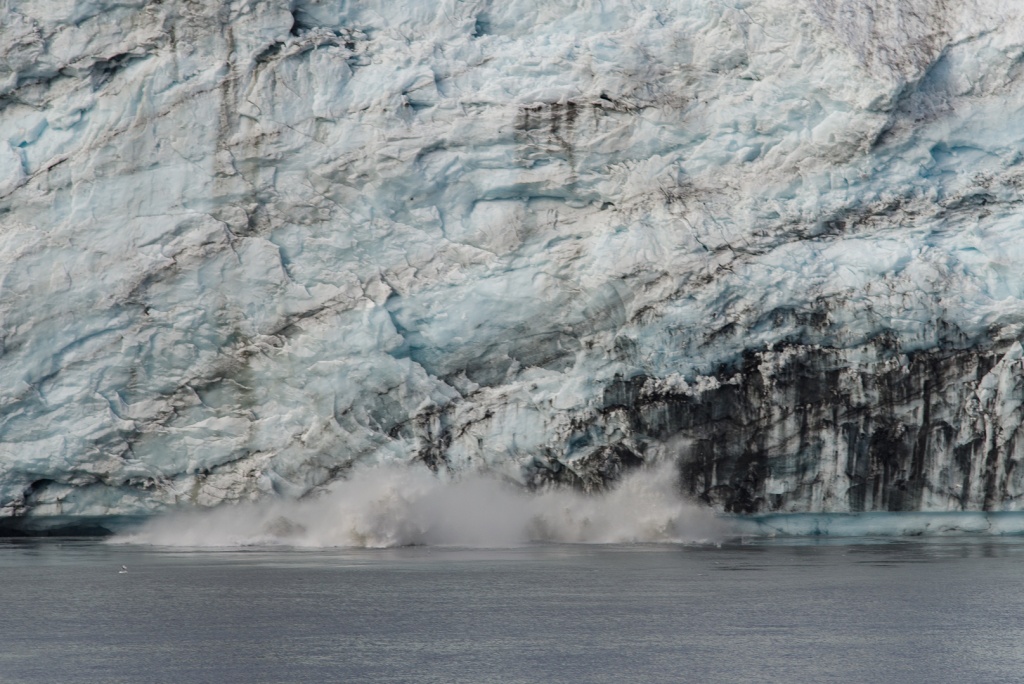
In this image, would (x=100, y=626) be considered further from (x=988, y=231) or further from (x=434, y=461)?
(x=988, y=231)

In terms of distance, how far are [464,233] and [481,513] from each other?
396 centimetres

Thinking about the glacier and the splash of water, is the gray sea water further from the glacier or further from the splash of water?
the glacier

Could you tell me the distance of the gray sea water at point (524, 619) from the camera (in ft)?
27.0

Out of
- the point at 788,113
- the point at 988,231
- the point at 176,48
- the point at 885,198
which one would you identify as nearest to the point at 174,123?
the point at 176,48

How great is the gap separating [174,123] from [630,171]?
655 centimetres

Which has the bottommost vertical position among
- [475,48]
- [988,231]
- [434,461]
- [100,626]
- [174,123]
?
[100,626]

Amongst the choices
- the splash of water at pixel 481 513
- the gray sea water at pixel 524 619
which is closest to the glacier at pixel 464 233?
the splash of water at pixel 481 513

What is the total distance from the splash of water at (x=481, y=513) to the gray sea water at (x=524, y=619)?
2.52 meters

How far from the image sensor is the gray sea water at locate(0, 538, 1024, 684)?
823 centimetres

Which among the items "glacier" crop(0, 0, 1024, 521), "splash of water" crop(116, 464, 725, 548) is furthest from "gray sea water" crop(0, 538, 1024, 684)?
"glacier" crop(0, 0, 1024, 521)

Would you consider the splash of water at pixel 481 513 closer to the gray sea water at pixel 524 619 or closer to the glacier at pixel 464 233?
the glacier at pixel 464 233

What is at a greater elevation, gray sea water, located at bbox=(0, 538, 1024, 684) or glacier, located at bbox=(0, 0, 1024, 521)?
glacier, located at bbox=(0, 0, 1024, 521)

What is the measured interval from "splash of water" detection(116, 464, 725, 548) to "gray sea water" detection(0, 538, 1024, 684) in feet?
8.28

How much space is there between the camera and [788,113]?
18766 mm
